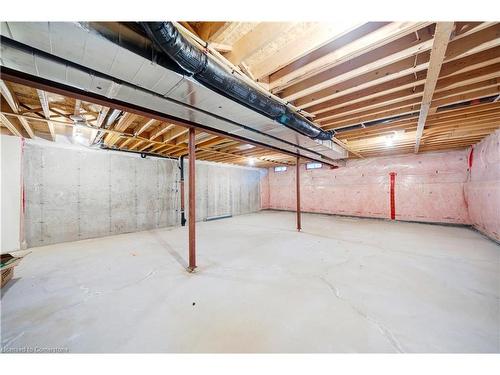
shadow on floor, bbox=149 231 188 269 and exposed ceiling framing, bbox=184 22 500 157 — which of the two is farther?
shadow on floor, bbox=149 231 188 269

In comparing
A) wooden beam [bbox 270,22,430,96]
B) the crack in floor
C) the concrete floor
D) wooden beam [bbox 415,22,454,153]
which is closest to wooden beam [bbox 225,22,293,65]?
wooden beam [bbox 270,22,430,96]

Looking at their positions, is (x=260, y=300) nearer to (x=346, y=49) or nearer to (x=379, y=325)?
(x=379, y=325)

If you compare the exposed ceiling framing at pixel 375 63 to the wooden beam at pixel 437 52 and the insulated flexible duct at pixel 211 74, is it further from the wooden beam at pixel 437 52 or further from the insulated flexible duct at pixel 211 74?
the insulated flexible duct at pixel 211 74

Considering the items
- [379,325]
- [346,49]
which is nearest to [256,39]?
[346,49]

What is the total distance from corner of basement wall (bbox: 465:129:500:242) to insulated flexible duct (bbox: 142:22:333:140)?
4.16 meters

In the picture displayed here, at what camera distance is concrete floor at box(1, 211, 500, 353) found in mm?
1301

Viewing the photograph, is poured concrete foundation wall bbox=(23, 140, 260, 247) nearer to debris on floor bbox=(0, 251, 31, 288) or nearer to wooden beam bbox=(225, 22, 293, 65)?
debris on floor bbox=(0, 251, 31, 288)

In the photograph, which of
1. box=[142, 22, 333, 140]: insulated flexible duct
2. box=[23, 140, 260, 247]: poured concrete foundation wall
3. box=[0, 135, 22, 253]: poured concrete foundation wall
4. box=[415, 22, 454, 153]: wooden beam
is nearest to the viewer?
box=[142, 22, 333, 140]: insulated flexible duct

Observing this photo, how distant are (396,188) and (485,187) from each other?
2071mm

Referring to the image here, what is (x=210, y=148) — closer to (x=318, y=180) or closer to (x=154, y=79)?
(x=154, y=79)

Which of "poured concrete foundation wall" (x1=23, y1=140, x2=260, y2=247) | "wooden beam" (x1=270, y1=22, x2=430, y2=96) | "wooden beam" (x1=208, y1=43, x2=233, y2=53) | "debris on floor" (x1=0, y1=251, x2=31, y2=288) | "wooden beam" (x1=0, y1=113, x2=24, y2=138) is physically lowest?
"debris on floor" (x1=0, y1=251, x2=31, y2=288)

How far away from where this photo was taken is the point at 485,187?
12.8 ft
